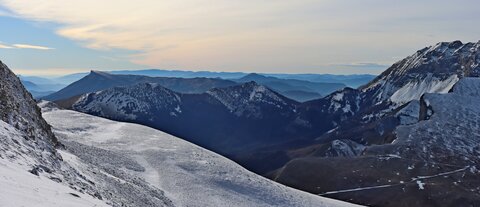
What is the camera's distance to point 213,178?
6619 cm

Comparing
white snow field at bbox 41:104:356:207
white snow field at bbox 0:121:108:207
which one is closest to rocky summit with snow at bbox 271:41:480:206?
white snow field at bbox 41:104:356:207

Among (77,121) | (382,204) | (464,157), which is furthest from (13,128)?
(464,157)

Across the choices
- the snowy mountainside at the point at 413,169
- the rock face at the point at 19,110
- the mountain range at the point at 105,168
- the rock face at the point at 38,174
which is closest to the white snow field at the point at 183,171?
the mountain range at the point at 105,168

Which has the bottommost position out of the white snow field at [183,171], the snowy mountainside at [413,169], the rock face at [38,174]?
the snowy mountainside at [413,169]

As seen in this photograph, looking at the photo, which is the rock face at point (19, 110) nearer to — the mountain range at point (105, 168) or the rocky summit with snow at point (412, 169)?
the mountain range at point (105, 168)

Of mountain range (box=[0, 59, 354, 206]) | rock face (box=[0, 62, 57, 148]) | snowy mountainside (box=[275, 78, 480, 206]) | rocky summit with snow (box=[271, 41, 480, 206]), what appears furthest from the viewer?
snowy mountainside (box=[275, 78, 480, 206])

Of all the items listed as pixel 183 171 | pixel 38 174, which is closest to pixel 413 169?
pixel 183 171

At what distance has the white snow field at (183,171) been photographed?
59.2m

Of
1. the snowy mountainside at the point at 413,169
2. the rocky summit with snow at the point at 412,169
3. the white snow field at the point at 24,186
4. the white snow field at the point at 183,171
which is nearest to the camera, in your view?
the white snow field at the point at 24,186

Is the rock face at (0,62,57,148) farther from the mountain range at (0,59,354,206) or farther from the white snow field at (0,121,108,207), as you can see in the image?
the white snow field at (0,121,108,207)

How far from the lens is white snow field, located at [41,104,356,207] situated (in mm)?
59194

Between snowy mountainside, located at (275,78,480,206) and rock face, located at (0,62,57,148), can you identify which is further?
snowy mountainside, located at (275,78,480,206)

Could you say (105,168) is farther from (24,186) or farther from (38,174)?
(24,186)

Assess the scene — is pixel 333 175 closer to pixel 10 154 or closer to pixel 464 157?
pixel 464 157
